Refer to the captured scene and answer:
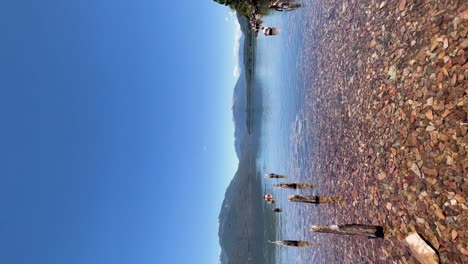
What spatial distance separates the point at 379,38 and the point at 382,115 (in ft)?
11.3

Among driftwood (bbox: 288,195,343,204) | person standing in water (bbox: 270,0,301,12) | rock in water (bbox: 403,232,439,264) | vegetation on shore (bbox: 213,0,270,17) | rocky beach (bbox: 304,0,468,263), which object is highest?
vegetation on shore (bbox: 213,0,270,17)

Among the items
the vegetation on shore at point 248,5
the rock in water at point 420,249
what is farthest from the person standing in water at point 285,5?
the rock in water at point 420,249

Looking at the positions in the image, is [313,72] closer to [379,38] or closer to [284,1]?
[379,38]

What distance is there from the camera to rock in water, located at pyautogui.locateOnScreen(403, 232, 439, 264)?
959 cm

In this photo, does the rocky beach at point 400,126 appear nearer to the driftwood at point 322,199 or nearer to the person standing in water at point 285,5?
the driftwood at point 322,199

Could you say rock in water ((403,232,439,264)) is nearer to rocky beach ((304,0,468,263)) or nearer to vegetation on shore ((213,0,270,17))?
rocky beach ((304,0,468,263))

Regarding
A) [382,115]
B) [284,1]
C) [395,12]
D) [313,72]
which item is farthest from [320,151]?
[284,1]

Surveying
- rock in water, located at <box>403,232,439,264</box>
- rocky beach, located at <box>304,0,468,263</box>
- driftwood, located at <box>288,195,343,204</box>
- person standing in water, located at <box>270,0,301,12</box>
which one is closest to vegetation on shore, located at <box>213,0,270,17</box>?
person standing in water, located at <box>270,0,301,12</box>

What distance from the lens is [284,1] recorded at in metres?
49.8

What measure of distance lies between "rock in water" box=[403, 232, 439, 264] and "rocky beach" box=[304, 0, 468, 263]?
0.19m

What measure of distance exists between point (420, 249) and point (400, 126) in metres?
4.28

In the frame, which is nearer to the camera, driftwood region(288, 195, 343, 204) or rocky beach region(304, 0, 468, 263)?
rocky beach region(304, 0, 468, 263)

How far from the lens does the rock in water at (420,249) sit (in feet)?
31.4

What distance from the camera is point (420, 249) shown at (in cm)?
1016
